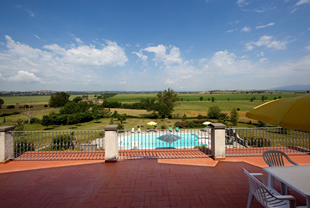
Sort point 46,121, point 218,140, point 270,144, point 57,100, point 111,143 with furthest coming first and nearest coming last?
1. point 57,100
2. point 46,121
3. point 270,144
4. point 218,140
5. point 111,143

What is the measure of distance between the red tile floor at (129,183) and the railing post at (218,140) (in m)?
0.23

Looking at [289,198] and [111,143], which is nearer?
[289,198]

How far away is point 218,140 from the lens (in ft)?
18.4

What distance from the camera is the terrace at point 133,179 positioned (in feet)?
11.4

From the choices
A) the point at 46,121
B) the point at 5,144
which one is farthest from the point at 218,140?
the point at 46,121

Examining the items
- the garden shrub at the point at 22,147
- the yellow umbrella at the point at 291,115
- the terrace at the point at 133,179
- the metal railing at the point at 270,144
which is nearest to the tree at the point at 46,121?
the garden shrub at the point at 22,147

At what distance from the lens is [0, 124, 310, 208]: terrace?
11.4ft

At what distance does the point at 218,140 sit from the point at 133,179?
320 cm

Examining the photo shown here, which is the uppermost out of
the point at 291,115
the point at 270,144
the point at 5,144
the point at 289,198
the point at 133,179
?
the point at 291,115

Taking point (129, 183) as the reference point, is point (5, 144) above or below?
above

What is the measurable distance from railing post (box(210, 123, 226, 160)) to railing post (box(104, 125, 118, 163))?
344 cm

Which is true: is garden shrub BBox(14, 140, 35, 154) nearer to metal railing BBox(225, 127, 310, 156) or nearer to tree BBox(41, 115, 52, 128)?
metal railing BBox(225, 127, 310, 156)

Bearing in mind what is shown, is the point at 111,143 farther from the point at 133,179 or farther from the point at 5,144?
the point at 5,144

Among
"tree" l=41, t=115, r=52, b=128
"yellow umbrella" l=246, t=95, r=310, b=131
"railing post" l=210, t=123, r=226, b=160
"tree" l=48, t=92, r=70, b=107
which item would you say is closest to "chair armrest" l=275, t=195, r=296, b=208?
"yellow umbrella" l=246, t=95, r=310, b=131
